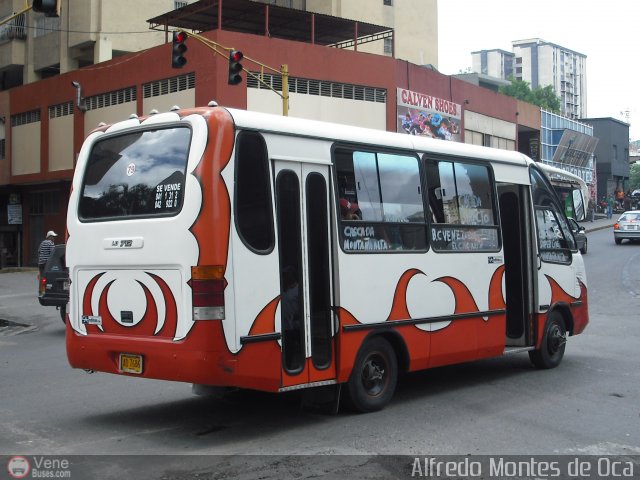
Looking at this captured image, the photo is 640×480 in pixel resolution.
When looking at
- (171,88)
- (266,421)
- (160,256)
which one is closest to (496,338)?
(266,421)

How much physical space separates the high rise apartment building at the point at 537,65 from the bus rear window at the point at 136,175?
14961 centimetres

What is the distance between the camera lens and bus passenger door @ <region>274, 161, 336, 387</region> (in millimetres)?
6867

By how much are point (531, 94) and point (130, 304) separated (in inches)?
3547

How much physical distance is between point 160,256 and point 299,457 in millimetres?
2066

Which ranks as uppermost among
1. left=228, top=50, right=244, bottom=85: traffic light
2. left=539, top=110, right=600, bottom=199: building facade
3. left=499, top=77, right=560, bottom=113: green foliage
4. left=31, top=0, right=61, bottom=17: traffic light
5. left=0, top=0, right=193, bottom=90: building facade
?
left=499, top=77, right=560, bottom=113: green foliage

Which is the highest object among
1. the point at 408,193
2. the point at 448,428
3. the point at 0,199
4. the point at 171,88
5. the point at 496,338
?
the point at 171,88

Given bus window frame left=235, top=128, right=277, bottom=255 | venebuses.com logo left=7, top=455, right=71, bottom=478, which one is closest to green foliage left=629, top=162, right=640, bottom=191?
bus window frame left=235, top=128, right=277, bottom=255

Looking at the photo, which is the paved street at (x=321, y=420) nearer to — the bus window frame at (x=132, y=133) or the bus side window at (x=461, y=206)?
the bus side window at (x=461, y=206)

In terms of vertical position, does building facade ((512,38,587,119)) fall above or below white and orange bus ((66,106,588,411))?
above

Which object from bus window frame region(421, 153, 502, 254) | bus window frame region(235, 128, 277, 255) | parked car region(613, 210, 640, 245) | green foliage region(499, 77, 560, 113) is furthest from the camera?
green foliage region(499, 77, 560, 113)

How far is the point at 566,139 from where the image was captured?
182 feet

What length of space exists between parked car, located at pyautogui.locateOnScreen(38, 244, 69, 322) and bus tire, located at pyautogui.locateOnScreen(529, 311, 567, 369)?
914 centimetres

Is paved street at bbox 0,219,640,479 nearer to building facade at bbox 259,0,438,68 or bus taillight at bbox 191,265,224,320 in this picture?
bus taillight at bbox 191,265,224,320

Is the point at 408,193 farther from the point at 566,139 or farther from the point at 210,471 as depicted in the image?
the point at 566,139
